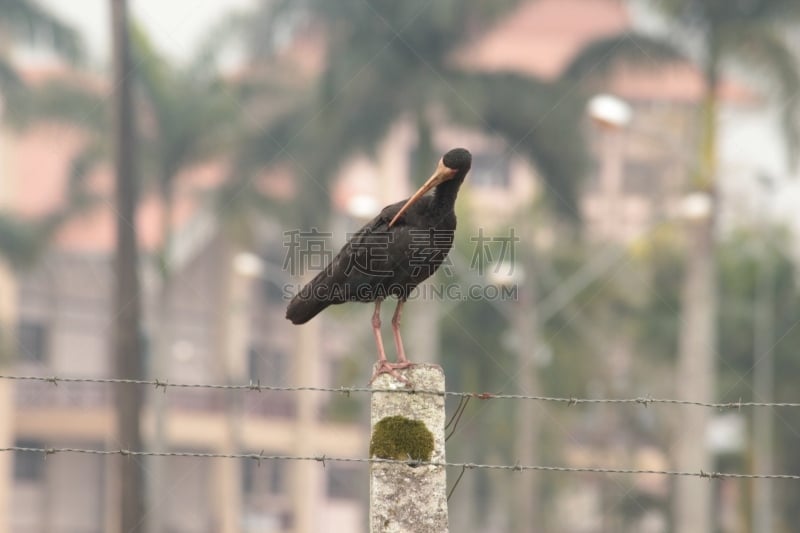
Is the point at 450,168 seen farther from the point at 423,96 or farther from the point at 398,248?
the point at 423,96

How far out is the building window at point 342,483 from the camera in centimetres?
7004

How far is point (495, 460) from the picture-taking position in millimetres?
60531

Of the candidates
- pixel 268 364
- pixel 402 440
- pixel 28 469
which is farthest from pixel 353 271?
pixel 268 364

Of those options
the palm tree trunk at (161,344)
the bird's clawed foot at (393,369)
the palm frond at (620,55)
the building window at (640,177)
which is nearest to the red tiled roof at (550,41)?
the palm frond at (620,55)

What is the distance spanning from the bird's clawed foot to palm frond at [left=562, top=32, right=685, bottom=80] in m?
31.3

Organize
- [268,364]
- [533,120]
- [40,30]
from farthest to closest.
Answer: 1. [268,364]
2. [40,30]
3. [533,120]

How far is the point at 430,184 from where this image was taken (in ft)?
29.7

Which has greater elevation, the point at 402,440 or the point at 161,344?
the point at 161,344

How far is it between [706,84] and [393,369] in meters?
29.6

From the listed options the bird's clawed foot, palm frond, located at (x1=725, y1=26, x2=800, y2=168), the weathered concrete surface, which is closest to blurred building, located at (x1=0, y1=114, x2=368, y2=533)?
palm frond, located at (x1=725, y1=26, x2=800, y2=168)

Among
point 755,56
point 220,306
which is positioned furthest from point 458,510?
point 755,56

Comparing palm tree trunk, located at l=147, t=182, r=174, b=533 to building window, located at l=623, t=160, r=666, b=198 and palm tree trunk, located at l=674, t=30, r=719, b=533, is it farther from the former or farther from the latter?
building window, located at l=623, t=160, r=666, b=198

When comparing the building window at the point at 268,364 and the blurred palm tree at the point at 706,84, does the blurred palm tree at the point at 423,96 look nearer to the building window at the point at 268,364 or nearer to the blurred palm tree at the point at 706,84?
the blurred palm tree at the point at 706,84

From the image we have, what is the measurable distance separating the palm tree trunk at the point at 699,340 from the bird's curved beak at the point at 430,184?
2370 centimetres
